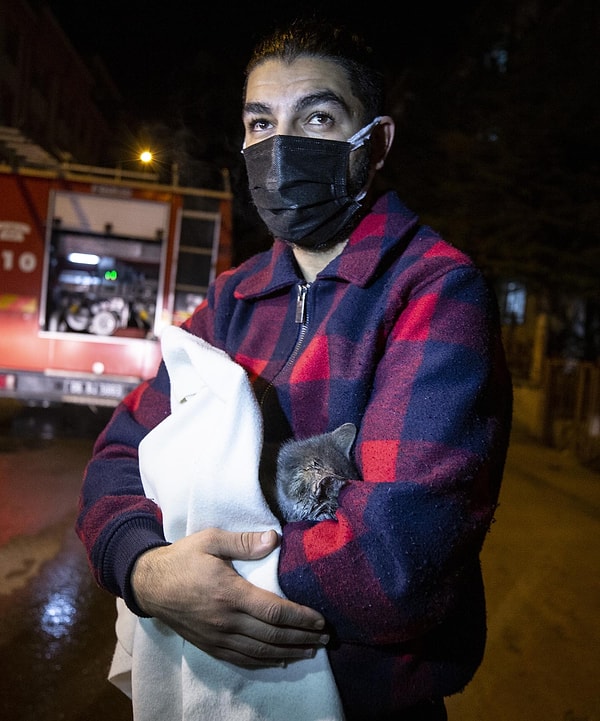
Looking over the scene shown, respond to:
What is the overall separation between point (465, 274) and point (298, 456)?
51cm

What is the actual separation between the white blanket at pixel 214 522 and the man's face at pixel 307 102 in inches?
28.6

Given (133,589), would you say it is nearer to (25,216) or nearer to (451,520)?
(451,520)

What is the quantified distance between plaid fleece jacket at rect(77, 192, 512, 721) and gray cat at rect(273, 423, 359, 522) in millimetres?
48

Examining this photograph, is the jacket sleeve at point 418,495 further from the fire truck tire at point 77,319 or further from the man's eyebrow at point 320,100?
the fire truck tire at point 77,319

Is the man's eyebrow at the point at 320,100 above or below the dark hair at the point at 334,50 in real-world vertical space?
below

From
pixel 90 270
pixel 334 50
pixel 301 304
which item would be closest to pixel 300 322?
pixel 301 304

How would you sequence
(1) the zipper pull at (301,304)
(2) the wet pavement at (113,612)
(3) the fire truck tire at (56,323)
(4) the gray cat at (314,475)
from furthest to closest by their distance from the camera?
1. (3) the fire truck tire at (56,323)
2. (2) the wet pavement at (113,612)
3. (1) the zipper pull at (301,304)
4. (4) the gray cat at (314,475)

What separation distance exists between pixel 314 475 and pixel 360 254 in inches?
21.3

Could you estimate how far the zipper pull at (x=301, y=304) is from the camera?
158 centimetres

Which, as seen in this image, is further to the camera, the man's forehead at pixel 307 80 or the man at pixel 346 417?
the man's forehead at pixel 307 80

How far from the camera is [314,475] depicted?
1.26 m

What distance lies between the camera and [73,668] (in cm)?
336

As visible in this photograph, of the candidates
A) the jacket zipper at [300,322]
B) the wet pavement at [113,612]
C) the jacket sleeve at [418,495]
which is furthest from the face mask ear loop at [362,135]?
the wet pavement at [113,612]

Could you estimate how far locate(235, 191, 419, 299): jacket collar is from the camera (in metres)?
1.46
